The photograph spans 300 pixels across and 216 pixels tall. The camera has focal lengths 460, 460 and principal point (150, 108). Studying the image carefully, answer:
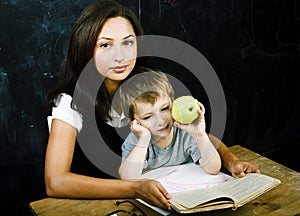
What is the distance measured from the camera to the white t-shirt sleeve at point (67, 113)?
1.73 m

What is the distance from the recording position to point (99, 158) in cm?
190

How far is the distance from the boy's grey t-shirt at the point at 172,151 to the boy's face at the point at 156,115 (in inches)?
2.3

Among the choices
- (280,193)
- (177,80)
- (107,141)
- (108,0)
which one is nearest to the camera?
(280,193)

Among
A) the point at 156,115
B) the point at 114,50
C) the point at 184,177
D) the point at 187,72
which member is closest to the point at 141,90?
the point at 156,115

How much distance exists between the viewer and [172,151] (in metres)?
1.79

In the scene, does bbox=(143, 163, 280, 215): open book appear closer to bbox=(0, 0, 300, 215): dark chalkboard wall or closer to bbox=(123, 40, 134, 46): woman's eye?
bbox=(123, 40, 134, 46): woman's eye

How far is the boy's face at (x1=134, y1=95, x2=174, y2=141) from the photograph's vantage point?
1.70 m

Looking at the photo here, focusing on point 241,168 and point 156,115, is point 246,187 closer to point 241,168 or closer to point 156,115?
point 241,168

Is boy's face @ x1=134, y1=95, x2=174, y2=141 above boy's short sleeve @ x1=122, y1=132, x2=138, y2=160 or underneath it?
above

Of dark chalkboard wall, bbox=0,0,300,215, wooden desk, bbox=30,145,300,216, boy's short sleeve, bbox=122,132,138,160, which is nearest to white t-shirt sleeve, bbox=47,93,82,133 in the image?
boy's short sleeve, bbox=122,132,138,160

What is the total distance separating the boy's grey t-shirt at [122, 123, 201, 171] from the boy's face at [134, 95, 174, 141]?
0.06 meters

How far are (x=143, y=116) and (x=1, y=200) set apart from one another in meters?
1.03

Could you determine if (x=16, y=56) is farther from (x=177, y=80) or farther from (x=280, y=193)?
(x=280, y=193)

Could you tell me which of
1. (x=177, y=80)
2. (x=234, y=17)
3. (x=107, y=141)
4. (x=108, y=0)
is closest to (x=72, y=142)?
(x=107, y=141)
